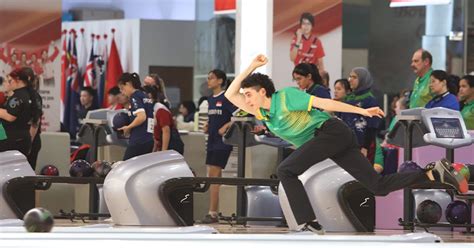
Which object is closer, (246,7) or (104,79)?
(246,7)

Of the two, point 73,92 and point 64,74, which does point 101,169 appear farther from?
point 64,74

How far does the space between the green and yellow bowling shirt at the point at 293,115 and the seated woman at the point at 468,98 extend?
9.45 feet

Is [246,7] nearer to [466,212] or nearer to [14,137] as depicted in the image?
[14,137]

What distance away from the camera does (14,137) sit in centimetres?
995

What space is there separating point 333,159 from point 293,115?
0.41 metres

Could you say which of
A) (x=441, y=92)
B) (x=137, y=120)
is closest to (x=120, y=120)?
(x=137, y=120)

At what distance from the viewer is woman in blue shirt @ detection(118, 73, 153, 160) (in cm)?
1020

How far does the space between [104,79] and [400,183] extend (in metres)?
9.91

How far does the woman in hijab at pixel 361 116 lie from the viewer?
33.6 ft

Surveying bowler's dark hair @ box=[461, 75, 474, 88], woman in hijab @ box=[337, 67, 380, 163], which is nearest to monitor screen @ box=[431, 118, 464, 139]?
bowler's dark hair @ box=[461, 75, 474, 88]

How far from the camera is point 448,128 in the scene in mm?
8828

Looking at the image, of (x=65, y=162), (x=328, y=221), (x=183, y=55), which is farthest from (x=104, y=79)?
(x=328, y=221)

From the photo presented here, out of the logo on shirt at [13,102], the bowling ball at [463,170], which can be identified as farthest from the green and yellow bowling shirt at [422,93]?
the logo on shirt at [13,102]

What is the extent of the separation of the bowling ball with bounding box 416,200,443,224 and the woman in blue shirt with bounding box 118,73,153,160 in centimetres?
256
